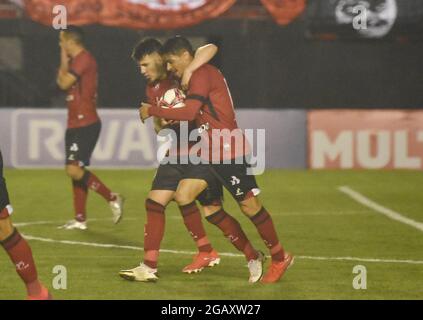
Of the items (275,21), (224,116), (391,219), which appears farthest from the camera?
(275,21)

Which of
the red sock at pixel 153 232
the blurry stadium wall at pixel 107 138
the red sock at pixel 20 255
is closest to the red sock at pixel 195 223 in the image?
the red sock at pixel 153 232

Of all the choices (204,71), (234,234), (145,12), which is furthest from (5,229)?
(145,12)

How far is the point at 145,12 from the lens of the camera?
82.7ft

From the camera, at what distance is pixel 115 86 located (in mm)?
25875

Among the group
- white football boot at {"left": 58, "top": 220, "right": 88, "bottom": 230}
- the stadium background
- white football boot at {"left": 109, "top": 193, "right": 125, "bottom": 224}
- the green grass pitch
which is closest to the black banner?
the stadium background

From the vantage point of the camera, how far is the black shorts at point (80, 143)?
13.5 meters

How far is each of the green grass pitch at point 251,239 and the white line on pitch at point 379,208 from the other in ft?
0.34

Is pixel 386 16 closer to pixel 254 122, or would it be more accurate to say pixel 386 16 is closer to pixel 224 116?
pixel 254 122

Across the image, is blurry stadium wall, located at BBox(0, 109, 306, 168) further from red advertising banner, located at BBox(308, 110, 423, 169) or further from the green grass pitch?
the green grass pitch

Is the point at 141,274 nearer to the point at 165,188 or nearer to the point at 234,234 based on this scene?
the point at 165,188

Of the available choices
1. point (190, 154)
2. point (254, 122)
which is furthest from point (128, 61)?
point (190, 154)

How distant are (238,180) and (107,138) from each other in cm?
1232

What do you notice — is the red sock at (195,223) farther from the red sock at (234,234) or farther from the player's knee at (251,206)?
the player's knee at (251,206)
